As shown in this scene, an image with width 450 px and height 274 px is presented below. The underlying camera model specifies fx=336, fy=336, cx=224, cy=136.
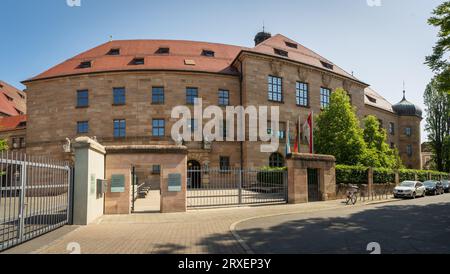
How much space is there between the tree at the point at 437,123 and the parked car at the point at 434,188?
23.3 m

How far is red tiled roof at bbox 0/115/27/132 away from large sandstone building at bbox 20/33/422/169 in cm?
1359

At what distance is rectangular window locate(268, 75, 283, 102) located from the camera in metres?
34.2

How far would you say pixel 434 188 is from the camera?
29703 millimetres

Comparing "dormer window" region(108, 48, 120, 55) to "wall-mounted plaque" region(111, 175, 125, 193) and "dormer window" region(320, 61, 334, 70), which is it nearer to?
"dormer window" region(320, 61, 334, 70)

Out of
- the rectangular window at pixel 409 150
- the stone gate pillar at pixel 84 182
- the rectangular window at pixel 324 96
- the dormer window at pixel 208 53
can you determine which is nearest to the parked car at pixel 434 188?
the rectangular window at pixel 324 96

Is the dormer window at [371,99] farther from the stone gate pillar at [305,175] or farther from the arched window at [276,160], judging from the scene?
the stone gate pillar at [305,175]

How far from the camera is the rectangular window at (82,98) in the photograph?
108 ft

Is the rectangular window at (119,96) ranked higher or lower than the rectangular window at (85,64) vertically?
lower

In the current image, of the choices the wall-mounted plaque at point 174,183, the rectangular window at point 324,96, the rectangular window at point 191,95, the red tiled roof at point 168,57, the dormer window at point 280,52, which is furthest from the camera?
the rectangular window at point 324,96

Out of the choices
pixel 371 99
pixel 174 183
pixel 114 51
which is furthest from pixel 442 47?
pixel 371 99

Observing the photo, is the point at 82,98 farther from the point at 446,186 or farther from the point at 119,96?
the point at 446,186
